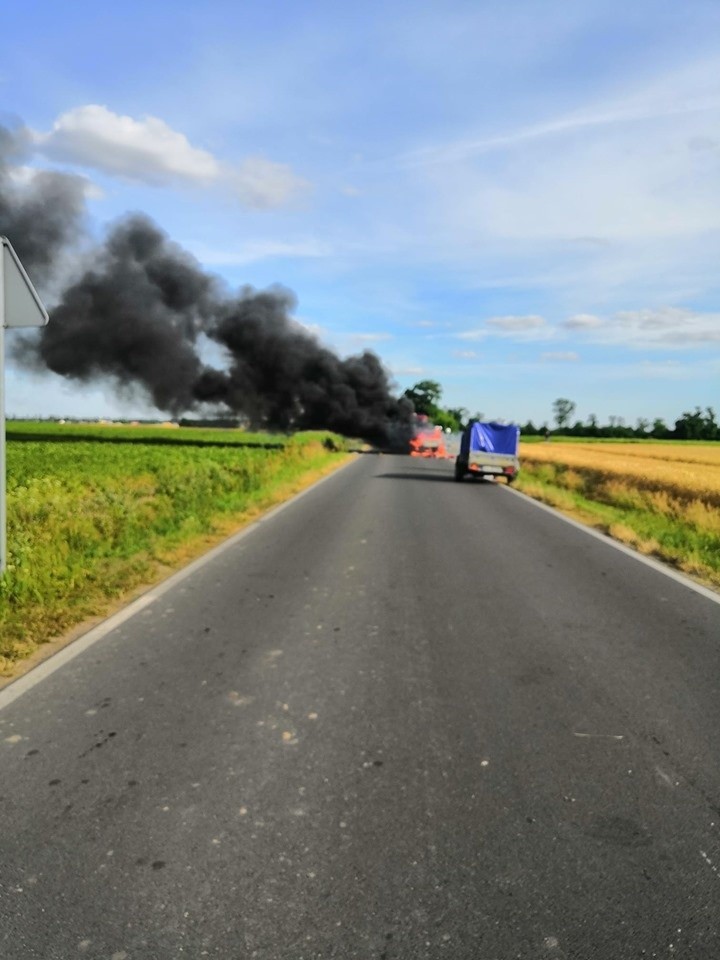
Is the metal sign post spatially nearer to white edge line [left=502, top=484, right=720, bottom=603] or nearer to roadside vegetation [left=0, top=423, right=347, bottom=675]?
roadside vegetation [left=0, top=423, right=347, bottom=675]

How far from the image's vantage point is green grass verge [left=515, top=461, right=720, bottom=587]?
1146 cm

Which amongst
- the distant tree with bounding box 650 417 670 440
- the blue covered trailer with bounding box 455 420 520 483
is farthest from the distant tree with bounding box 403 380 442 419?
the blue covered trailer with bounding box 455 420 520 483

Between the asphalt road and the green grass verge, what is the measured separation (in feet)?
12.9

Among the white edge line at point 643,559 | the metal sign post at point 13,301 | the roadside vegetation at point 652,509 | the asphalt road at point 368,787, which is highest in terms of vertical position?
the metal sign post at point 13,301

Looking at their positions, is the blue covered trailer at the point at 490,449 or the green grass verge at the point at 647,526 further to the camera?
the blue covered trailer at the point at 490,449

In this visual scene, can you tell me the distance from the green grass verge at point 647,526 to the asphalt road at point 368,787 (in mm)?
3922

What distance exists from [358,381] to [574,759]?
63.0m

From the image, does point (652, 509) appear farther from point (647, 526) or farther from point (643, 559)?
point (643, 559)

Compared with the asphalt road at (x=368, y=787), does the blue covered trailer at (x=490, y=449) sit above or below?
above

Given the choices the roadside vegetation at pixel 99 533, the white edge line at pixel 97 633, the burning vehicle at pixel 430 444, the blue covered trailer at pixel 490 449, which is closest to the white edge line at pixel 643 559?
the white edge line at pixel 97 633

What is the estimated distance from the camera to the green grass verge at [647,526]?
11.5 meters

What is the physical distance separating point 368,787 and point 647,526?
13.0 m

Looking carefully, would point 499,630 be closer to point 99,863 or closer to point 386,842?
point 386,842

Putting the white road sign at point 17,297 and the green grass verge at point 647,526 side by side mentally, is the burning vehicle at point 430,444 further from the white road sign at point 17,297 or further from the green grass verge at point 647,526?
the white road sign at point 17,297
